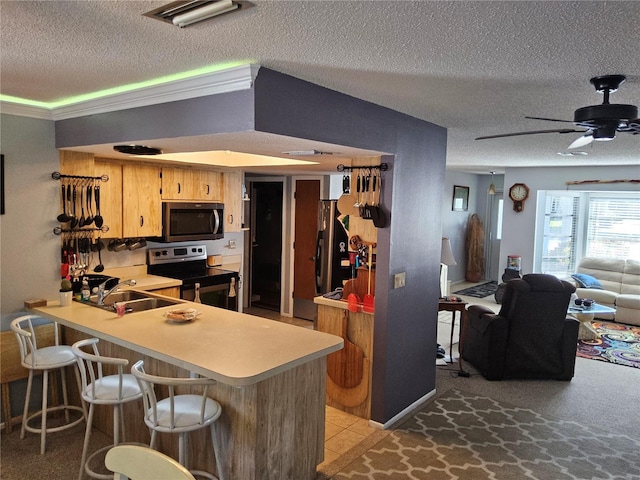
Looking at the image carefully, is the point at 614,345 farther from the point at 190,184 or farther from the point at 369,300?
the point at 190,184

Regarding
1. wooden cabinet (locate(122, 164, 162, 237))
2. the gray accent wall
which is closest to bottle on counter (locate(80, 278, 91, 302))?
wooden cabinet (locate(122, 164, 162, 237))

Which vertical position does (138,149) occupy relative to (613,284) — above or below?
above

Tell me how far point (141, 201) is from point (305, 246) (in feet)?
8.21

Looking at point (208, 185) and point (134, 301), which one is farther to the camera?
point (208, 185)

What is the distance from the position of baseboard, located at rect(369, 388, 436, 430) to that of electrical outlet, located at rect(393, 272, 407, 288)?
1.03 metres

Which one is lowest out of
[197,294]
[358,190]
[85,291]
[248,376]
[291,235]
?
[197,294]

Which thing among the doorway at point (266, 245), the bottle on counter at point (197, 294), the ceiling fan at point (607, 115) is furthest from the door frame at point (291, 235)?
the ceiling fan at point (607, 115)

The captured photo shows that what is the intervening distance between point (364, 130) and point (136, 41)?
1523 mm

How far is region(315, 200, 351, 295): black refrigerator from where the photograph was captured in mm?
6328

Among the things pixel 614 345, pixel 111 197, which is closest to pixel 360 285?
pixel 111 197

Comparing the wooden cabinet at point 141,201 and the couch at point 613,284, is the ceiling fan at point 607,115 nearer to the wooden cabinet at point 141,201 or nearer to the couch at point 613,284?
the wooden cabinet at point 141,201

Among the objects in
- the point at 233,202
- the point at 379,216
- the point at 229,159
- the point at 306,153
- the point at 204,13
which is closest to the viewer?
the point at 204,13

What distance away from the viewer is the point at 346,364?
3.92m

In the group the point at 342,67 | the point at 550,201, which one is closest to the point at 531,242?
the point at 550,201
